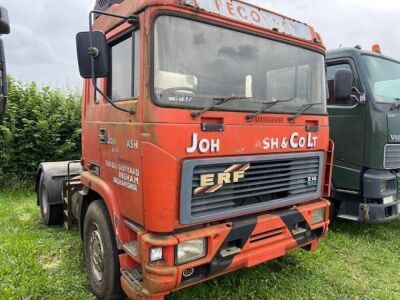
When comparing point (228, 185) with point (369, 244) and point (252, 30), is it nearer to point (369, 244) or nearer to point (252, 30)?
point (252, 30)

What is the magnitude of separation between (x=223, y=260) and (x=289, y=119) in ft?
4.37

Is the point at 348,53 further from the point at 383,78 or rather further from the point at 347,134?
the point at 347,134

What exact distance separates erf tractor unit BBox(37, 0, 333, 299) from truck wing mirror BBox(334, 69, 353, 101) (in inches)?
36.5

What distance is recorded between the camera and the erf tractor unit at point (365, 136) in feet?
15.7

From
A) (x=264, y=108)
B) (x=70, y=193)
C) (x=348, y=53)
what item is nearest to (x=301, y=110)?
(x=264, y=108)

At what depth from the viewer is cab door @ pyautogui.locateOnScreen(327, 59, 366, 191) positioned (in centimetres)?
493

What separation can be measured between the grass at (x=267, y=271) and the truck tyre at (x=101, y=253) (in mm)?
219

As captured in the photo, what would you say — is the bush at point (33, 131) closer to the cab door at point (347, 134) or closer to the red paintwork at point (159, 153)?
the red paintwork at point (159, 153)

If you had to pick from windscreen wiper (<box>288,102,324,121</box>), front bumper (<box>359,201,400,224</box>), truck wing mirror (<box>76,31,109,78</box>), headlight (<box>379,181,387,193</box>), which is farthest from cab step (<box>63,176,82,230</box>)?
headlight (<box>379,181,387,193</box>)

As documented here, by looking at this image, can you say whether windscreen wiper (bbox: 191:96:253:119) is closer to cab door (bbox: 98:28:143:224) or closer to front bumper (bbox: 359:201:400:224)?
cab door (bbox: 98:28:143:224)

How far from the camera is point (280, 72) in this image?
331 cm

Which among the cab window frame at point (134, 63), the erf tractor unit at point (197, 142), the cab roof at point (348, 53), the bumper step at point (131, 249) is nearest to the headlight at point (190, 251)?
the erf tractor unit at point (197, 142)

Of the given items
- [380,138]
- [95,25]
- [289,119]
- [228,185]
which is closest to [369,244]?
[380,138]

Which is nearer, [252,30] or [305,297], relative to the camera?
[252,30]
